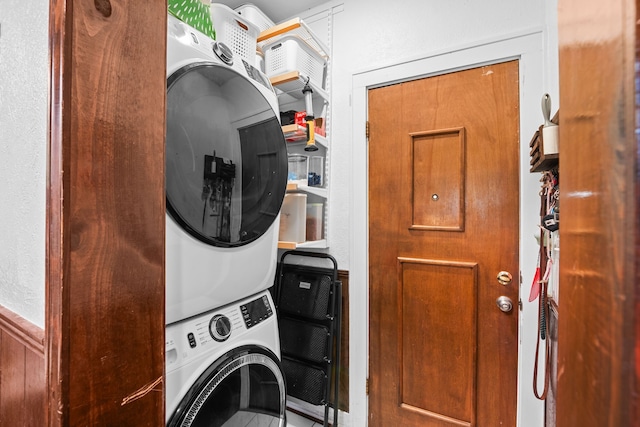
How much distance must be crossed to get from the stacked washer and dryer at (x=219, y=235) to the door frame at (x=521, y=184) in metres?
0.63

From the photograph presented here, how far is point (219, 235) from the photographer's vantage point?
39.0 inches

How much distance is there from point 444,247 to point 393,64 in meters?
1.04

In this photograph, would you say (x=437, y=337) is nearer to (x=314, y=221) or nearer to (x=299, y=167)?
(x=314, y=221)

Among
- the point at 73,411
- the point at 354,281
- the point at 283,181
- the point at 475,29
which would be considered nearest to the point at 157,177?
the point at 73,411

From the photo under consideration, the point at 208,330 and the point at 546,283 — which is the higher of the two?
the point at 546,283

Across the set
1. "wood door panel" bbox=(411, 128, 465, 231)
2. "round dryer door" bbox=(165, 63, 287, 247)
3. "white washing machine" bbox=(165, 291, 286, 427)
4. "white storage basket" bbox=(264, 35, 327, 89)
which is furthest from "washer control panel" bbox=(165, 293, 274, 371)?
"white storage basket" bbox=(264, 35, 327, 89)

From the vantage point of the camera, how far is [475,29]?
1.50m

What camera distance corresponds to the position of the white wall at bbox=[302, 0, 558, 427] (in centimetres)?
135

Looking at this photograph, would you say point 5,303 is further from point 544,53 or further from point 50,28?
point 544,53

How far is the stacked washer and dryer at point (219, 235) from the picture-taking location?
34.1 inches

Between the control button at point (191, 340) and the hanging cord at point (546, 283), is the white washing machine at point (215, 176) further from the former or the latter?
the hanging cord at point (546, 283)

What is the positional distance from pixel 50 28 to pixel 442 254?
1.61m

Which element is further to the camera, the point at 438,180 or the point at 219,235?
the point at 438,180

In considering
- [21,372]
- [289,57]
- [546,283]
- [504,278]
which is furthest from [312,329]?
[289,57]
